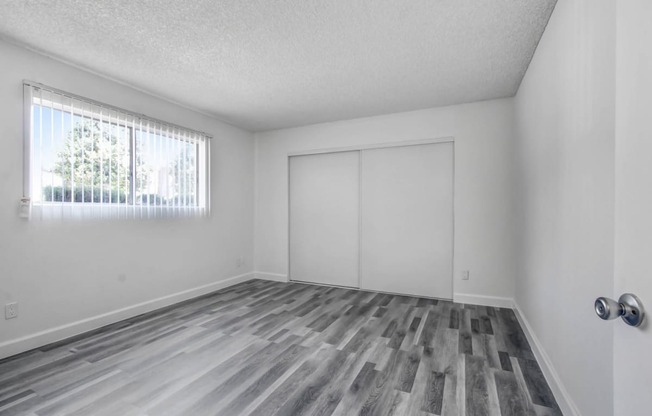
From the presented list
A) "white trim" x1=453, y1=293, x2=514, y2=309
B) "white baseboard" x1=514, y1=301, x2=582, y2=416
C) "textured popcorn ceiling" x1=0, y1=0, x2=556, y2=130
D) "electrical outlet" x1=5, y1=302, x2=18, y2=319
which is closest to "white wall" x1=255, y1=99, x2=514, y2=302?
"white trim" x1=453, y1=293, x2=514, y2=309

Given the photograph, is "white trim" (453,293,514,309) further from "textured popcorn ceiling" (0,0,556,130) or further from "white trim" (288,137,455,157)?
→ "textured popcorn ceiling" (0,0,556,130)

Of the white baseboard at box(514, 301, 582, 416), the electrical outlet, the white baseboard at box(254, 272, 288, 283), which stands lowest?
the white baseboard at box(254, 272, 288, 283)

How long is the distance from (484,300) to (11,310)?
461cm

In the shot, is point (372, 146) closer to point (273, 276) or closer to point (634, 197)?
point (273, 276)

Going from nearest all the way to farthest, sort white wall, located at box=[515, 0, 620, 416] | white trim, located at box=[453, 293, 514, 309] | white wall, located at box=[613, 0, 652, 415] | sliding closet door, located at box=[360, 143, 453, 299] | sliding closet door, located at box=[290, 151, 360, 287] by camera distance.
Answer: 1. white wall, located at box=[613, 0, 652, 415]
2. white wall, located at box=[515, 0, 620, 416]
3. white trim, located at box=[453, 293, 514, 309]
4. sliding closet door, located at box=[360, 143, 453, 299]
5. sliding closet door, located at box=[290, 151, 360, 287]

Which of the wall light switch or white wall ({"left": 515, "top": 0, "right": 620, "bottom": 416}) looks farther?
the wall light switch

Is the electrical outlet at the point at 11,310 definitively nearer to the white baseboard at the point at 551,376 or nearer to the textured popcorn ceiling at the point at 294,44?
the textured popcorn ceiling at the point at 294,44

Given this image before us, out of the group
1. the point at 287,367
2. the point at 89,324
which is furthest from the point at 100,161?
the point at 287,367

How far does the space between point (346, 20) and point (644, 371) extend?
2.24 meters

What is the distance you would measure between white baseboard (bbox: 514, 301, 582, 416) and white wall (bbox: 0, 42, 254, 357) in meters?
3.73

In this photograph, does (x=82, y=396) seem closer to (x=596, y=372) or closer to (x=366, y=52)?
(x=596, y=372)

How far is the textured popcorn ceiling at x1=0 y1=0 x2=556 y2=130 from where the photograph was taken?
6.12ft

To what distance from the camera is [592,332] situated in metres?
1.26

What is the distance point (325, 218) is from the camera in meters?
4.45
